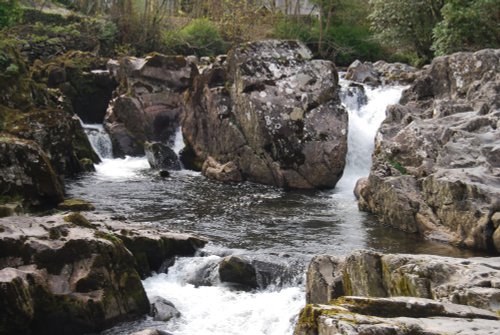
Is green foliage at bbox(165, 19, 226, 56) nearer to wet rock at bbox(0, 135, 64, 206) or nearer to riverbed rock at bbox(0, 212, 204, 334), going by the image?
wet rock at bbox(0, 135, 64, 206)

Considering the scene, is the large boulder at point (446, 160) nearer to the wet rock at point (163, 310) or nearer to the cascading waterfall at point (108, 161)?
the wet rock at point (163, 310)

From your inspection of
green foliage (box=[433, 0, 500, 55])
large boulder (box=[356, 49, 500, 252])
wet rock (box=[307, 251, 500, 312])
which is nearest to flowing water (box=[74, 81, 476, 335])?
large boulder (box=[356, 49, 500, 252])

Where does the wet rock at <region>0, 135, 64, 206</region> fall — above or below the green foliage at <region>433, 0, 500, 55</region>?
below

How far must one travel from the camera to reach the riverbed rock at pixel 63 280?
30.5ft

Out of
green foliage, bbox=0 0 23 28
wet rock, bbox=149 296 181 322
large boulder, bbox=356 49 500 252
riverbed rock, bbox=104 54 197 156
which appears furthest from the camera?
riverbed rock, bbox=104 54 197 156

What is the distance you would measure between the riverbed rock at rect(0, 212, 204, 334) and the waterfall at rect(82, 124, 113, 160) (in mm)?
14857

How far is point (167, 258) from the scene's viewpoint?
13.0m

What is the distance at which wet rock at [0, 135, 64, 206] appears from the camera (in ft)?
51.1

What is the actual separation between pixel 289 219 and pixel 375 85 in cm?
1330

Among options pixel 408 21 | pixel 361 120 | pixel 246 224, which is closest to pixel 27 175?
pixel 246 224

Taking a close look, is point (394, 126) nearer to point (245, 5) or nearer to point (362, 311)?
point (362, 311)

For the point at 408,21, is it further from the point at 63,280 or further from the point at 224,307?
the point at 63,280

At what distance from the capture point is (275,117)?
21.8m

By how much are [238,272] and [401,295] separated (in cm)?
416
